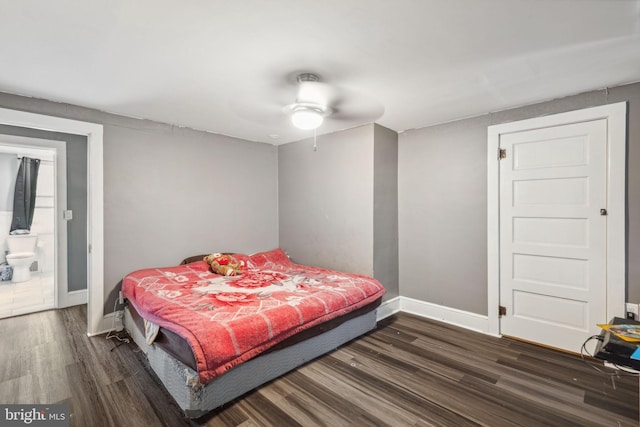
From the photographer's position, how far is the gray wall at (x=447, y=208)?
303 cm

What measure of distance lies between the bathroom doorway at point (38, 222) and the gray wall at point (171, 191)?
1298 millimetres

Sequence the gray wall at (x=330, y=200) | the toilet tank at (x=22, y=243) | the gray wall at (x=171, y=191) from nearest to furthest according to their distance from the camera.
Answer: the gray wall at (x=171, y=191) → the gray wall at (x=330, y=200) → the toilet tank at (x=22, y=243)

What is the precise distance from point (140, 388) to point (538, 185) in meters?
3.70

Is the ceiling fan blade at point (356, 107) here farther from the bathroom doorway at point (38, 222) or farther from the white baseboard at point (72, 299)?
the white baseboard at point (72, 299)

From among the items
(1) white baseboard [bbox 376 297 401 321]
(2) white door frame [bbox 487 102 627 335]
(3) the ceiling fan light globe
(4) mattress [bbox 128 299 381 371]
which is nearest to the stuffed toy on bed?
(4) mattress [bbox 128 299 381 371]

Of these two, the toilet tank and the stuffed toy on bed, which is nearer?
the stuffed toy on bed

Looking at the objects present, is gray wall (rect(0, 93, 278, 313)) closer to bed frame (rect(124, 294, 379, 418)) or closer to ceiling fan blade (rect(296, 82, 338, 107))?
bed frame (rect(124, 294, 379, 418))

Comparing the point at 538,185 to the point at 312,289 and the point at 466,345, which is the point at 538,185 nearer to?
the point at 466,345

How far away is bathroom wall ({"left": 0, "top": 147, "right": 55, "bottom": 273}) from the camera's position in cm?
482

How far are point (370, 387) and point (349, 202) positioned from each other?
2044 millimetres

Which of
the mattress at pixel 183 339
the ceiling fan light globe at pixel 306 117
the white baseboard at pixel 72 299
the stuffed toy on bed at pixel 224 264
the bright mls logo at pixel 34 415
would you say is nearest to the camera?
the bright mls logo at pixel 34 415

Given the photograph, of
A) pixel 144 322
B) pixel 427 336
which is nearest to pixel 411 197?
pixel 427 336

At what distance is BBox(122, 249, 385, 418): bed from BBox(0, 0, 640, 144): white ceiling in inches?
68.8

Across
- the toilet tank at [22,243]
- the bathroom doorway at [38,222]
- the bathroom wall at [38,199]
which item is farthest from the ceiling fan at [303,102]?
the toilet tank at [22,243]
